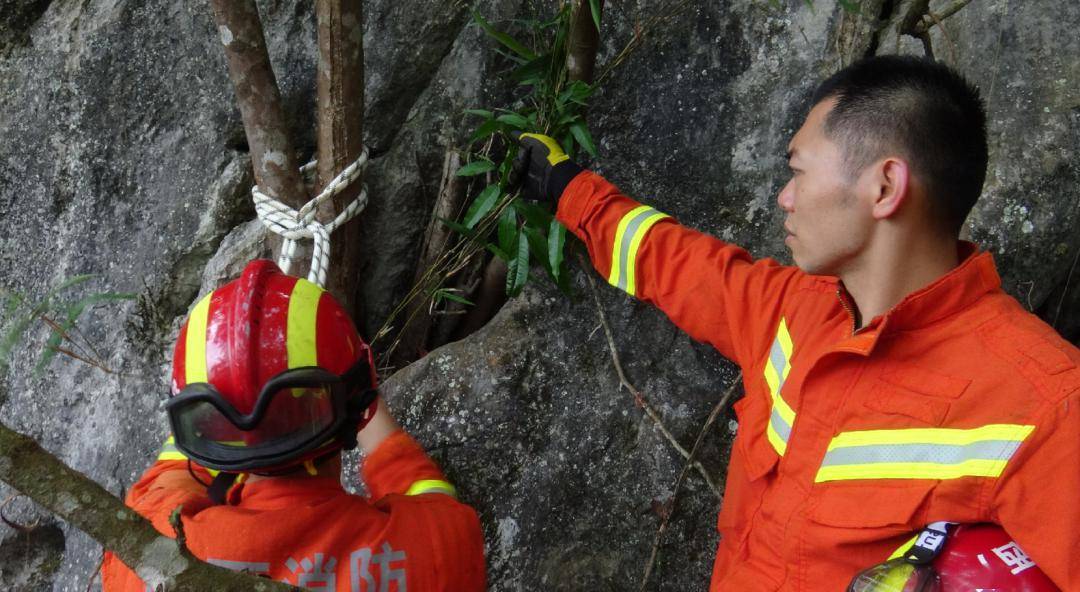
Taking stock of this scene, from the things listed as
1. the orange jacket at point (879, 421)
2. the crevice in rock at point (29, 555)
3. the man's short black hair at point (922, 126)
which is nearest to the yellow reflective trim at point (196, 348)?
the orange jacket at point (879, 421)

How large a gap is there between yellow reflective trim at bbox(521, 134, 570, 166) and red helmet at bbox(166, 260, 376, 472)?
99cm

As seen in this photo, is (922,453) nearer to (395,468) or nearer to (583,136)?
(395,468)

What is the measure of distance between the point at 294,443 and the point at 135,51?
76.1 inches

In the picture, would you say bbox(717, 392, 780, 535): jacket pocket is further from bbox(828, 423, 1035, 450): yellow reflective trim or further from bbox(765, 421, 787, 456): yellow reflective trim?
bbox(828, 423, 1035, 450): yellow reflective trim

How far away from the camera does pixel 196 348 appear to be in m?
1.44

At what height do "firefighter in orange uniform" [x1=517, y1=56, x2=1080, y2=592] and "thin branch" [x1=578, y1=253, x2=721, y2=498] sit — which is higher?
"firefighter in orange uniform" [x1=517, y1=56, x2=1080, y2=592]

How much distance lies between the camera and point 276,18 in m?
2.69

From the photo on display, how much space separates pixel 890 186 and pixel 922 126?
0.13m

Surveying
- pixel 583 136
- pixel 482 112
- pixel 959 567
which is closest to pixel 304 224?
pixel 482 112

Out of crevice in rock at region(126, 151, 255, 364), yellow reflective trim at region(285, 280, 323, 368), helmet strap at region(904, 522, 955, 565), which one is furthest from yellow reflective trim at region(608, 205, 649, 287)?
crevice in rock at region(126, 151, 255, 364)

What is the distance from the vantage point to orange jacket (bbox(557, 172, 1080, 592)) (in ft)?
4.60

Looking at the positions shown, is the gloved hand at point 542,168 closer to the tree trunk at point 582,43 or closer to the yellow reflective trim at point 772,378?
the tree trunk at point 582,43

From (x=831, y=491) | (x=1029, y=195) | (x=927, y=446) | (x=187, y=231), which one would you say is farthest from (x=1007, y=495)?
(x=187, y=231)

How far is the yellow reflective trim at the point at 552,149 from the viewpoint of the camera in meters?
2.33
